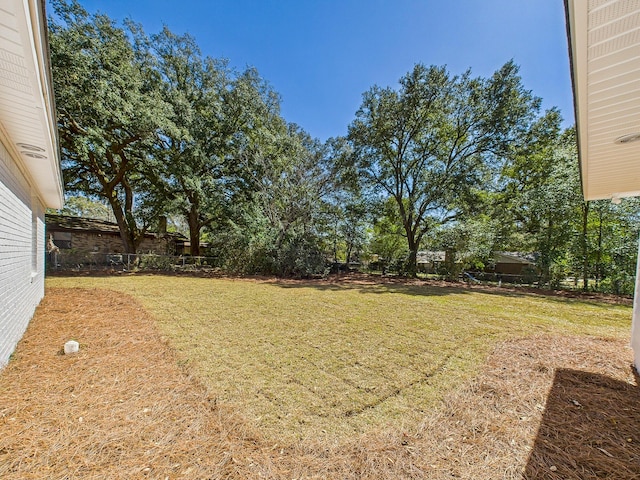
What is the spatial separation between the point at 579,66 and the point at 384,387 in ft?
10.7

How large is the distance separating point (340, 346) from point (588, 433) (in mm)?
2684

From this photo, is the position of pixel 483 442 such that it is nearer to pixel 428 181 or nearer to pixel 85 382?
pixel 85 382

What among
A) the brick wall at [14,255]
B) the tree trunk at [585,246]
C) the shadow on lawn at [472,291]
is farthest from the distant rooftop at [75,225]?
the tree trunk at [585,246]

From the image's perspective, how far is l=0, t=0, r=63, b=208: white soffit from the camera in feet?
4.75

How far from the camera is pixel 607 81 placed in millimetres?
1803

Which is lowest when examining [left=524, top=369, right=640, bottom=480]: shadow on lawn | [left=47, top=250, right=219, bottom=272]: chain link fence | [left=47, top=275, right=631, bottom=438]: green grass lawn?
[left=47, top=275, right=631, bottom=438]: green grass lawn

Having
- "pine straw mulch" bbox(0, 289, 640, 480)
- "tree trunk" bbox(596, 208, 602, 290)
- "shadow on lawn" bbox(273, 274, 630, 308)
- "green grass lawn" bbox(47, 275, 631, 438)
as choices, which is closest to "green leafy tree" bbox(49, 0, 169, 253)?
"green grass lawn" bbox(47, 275, 631, 438)

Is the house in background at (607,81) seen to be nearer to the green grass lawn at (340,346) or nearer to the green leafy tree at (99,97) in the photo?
the green grass lawn at (340,346)

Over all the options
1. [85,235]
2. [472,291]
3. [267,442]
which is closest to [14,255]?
[267,442]

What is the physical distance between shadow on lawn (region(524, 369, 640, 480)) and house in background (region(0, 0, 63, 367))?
4.36 metres

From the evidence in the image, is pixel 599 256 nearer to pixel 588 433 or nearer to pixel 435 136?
pixel 435 136

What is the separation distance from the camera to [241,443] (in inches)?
74.2

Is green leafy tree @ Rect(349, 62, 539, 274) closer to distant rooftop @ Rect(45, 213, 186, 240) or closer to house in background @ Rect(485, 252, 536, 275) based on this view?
house in background @ Rect(485, 252, 536, 275)

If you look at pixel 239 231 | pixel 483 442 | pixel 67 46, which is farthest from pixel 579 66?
pixel 67 46
